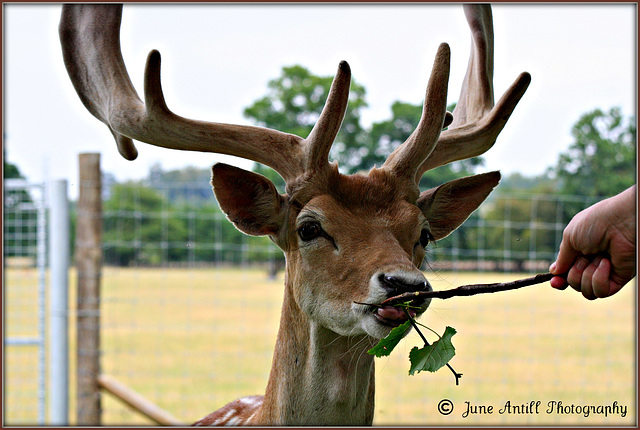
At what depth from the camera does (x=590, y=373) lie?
10.2m

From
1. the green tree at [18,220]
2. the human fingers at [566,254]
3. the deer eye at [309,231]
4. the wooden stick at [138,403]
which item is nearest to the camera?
the human fingers at [566,254]

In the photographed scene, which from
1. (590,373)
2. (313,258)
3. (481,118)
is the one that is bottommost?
(590,373)

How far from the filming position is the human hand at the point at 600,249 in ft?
7.77

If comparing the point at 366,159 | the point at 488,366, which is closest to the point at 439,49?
the point at 366,159

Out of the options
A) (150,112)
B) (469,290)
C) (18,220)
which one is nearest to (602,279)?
(469,290)

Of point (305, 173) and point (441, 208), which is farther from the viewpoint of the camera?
point (441, 208)

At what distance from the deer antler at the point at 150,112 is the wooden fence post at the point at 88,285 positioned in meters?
3.73

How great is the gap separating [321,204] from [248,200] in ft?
1.23

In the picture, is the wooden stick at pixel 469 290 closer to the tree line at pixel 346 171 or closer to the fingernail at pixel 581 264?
the fingernail at pixel 581 264

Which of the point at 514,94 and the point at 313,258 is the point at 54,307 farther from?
the point at 514,94

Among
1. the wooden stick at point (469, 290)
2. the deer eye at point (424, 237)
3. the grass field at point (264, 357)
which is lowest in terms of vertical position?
the grass field at point (264, 357)

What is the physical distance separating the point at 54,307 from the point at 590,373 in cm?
786

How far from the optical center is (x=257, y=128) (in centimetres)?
311

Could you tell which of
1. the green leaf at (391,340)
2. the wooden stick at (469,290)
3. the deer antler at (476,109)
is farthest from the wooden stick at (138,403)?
A: the wooden stick at (469,290)
